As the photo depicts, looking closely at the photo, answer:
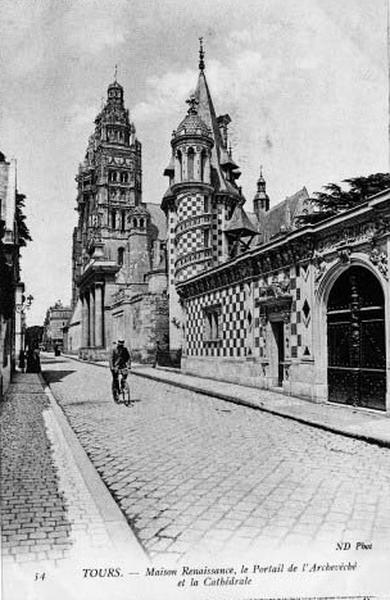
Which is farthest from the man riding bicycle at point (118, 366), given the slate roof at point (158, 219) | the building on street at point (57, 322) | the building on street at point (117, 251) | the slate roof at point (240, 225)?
the building on street at point (57, 322)

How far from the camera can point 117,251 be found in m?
75.8

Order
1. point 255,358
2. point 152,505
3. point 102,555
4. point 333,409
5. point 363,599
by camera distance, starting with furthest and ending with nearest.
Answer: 1. point 255,358
2. point 333,409
3. point 152,505
4. point 363,599
5. point 102,555

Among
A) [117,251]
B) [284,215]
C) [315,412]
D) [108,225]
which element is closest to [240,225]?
[284,215]

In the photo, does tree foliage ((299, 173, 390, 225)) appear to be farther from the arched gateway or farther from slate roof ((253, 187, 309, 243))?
the arched gateway

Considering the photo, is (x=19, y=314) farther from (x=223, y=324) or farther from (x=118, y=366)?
(x=118, y=366)

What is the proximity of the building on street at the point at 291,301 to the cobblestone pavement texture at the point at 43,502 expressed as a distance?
6.14 metres

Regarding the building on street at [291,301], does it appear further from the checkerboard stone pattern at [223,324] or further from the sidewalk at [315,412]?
the sidewalk at [315,412]

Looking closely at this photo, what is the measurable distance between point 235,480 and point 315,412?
16.7ft

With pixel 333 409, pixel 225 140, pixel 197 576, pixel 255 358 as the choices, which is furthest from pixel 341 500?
pixel 225 140

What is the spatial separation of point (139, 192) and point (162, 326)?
161 feet

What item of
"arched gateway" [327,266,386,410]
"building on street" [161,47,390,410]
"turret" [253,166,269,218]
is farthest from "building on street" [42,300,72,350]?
"arched gateway" [327,266,386,410]

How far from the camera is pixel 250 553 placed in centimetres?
405

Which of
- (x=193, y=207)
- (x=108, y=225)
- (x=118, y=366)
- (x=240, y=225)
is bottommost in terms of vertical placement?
(x=118, y=366)

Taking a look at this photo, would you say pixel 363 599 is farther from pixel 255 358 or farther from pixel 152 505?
pixel 255 358
